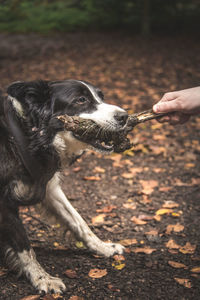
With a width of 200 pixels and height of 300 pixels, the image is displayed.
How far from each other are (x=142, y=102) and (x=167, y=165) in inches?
111

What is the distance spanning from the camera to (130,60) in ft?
35.4

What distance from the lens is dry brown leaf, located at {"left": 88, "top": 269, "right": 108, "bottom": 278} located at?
2.86 meters

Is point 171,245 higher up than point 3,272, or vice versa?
Result: point 3,272

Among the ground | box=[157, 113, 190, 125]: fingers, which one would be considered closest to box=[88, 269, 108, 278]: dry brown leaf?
the ground

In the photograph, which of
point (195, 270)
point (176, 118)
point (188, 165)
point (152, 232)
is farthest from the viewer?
point (188, 165)

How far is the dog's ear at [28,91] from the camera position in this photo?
263 cm

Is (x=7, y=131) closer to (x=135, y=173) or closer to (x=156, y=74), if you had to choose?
(x=135, y=173)

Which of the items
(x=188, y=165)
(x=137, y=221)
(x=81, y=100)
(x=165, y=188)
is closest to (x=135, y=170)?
(x=165, y=188)

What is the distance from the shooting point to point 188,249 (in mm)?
3191

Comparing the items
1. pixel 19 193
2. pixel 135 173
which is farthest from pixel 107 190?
pixel 19 193

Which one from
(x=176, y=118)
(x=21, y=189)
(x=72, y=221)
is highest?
(x=176, y=118)

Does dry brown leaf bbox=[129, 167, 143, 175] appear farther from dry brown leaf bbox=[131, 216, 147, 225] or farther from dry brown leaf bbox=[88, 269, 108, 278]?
dry brown leaf bbox=[88, 269, 108, 278]

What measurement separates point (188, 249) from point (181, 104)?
57.2 inches

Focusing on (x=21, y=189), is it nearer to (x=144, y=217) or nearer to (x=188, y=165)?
(x=144, y=217)
